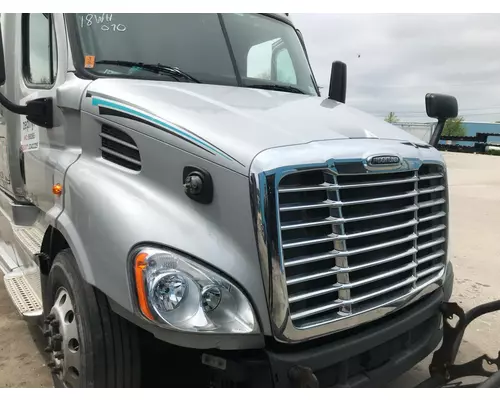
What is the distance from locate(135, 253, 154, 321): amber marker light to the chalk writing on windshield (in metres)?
1.72

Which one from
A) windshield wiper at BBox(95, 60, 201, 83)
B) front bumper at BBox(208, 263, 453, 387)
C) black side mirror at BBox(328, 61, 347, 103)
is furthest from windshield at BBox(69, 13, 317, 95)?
front bumper at BBox(208, 263, 453, 387)

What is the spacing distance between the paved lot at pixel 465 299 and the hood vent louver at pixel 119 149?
6.01 ft

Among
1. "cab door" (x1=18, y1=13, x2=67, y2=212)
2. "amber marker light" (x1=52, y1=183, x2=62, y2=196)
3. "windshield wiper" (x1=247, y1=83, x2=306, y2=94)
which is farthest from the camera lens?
"windshield wiper" (x1=247, y1=83, x2=306, y2=94)

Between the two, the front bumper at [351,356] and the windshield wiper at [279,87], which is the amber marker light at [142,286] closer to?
the front bumper at [351,356]

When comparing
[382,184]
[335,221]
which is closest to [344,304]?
[335,221]

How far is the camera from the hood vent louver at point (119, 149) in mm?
2459

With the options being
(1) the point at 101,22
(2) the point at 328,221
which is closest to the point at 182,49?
(1) the point at 101,22

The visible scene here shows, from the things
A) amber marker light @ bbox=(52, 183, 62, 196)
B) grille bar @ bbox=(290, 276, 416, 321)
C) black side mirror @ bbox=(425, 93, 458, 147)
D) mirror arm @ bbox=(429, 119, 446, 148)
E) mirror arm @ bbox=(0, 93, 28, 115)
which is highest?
mirror arm @ bbox=(0, 93, 28, 115)

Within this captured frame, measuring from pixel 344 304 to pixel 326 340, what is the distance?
0.68ft

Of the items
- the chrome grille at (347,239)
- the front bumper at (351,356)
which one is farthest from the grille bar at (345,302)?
the front bumper at (351,356)

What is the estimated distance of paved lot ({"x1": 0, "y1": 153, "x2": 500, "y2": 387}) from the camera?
3.44 meters

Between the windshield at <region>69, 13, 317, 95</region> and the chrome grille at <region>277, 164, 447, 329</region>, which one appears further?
the windshield at <region>69, 13, 317, 95</region>

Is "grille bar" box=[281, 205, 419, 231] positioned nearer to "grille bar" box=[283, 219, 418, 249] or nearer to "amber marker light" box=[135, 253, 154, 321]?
"grille bar" box=[283, 219, 418, 249]

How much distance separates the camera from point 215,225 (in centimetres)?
215
